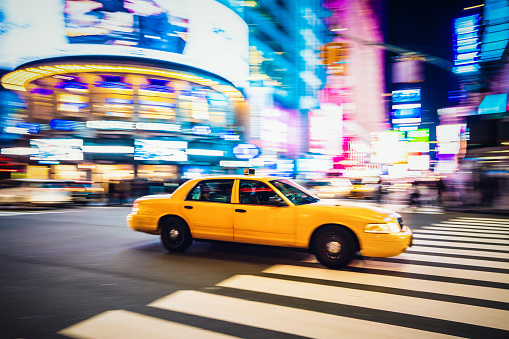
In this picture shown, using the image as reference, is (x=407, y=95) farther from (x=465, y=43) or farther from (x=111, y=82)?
(x=111, y=82)

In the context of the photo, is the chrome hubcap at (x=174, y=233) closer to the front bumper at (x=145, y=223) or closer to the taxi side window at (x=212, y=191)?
the front bumper at (x=145, y=223)

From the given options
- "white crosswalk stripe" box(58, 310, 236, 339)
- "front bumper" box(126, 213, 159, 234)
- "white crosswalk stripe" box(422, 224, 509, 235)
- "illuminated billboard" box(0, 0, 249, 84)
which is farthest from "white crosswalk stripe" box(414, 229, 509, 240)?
"illuminated billboard" box(0, 0, 249, 84)

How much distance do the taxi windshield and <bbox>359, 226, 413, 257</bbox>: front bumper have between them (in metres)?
1.25

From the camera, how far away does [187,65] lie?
3219 cm

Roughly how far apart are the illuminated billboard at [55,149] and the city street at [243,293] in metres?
23.0

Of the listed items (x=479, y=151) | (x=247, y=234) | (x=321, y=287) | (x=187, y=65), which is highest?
(x=187, y=65)

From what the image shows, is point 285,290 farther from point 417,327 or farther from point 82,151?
point 82,151

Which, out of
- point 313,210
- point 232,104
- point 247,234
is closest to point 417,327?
point 313,210

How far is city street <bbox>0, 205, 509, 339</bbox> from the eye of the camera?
10.8 ft

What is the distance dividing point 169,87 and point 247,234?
2943 cm

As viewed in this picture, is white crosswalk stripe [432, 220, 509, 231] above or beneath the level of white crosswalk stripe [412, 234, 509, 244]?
beneath

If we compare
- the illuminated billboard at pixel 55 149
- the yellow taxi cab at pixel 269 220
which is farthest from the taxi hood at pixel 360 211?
the illuminated billboard at pixel 55 149

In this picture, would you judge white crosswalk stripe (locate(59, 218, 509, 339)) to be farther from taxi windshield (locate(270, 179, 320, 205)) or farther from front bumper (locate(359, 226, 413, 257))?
taxi windshield (locate(270, 179, 320, 205))

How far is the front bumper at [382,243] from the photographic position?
5.06 m
